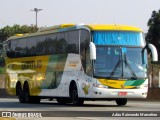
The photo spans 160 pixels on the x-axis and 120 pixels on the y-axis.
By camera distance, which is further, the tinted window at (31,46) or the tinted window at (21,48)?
the tinted window at (21,48)

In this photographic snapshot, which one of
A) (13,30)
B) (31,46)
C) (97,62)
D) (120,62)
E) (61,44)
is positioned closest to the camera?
(97,62)

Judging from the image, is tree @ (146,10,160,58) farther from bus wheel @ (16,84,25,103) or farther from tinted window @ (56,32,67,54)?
tinted window @ (56,32,67,54)

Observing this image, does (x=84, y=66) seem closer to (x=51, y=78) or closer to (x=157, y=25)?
(x=51, y=78)

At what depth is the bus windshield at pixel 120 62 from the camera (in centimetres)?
2638

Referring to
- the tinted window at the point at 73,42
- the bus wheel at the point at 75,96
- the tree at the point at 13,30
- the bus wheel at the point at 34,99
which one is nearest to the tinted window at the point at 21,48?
the bus wheel at the point at 34,99

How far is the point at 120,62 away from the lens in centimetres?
2656

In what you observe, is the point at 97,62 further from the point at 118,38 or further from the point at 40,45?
the point at 40,45

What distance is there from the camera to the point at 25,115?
21.0 meters

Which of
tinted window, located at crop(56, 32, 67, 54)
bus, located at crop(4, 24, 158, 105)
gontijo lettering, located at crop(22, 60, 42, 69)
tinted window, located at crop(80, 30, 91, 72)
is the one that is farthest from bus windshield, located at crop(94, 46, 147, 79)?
gontijo lettering, located at crop(22, 60, 42, 69)

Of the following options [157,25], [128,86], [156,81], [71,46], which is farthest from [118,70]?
[157,25]

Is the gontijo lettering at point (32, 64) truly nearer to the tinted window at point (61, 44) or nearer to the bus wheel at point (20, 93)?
the bus wheel at point (20, 93)

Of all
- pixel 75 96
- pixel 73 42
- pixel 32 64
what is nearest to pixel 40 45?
pixel 32 64

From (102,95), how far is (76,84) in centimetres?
196

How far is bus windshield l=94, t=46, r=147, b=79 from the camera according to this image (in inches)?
1038
